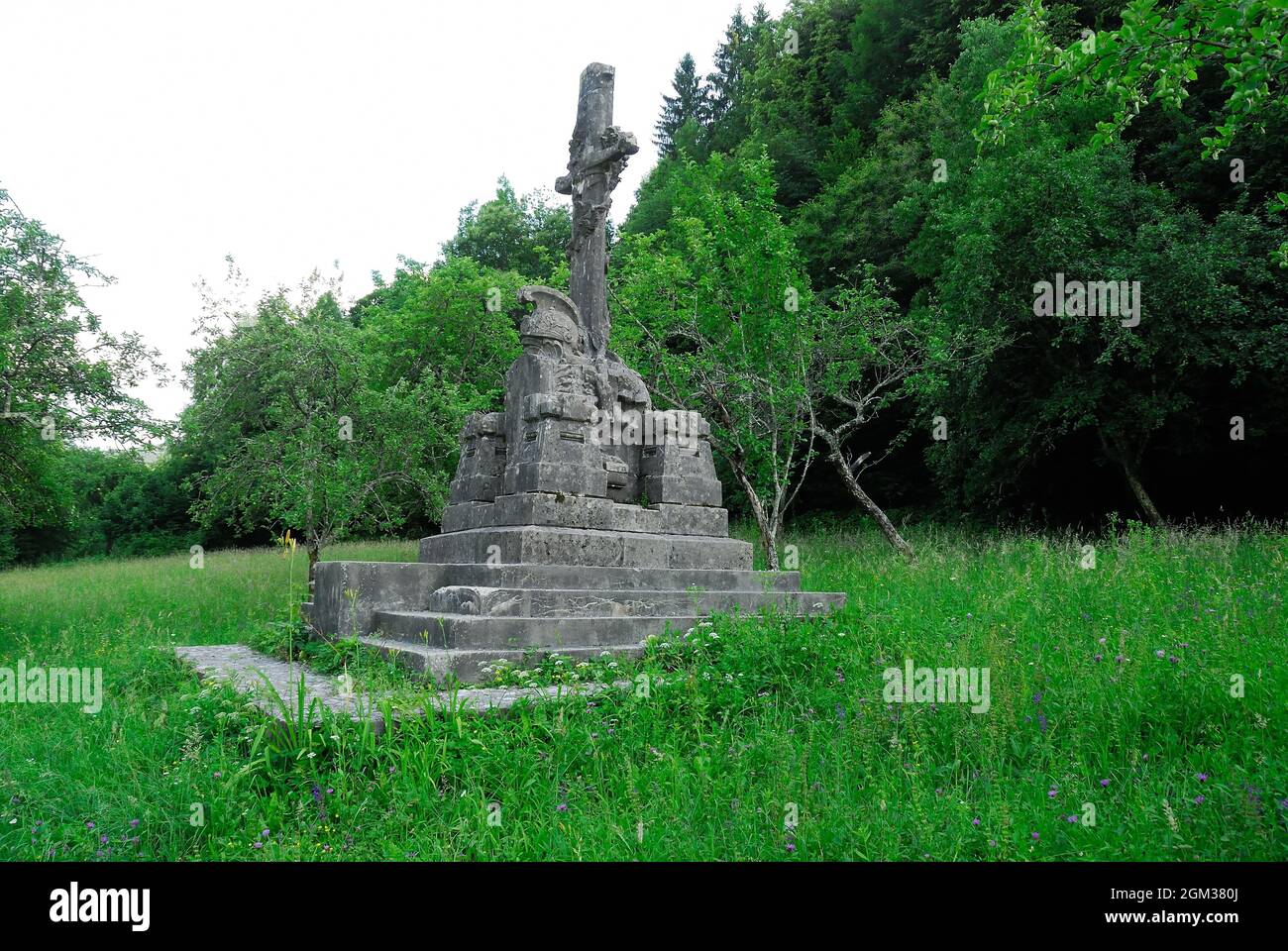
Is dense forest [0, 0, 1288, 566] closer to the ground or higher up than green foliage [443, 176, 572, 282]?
closer to the ground

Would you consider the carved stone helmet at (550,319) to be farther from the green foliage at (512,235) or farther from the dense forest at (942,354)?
the green foliage at (512,235)

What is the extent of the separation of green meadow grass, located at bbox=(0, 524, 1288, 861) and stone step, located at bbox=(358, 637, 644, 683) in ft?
0.83

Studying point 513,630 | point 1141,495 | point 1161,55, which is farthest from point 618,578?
point 1141,495

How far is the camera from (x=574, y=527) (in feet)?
23.8

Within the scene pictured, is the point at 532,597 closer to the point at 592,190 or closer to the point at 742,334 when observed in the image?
the point at 592,190

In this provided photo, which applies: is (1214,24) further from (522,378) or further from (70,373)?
(70,373)

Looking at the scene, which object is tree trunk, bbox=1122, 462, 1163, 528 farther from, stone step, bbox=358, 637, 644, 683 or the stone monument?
stone step, bbox=358, 637, 644, 683

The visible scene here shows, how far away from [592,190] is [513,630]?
5.00m

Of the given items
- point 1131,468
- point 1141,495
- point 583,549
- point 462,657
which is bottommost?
point 462,657

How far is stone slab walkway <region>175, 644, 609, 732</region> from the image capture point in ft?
14.7

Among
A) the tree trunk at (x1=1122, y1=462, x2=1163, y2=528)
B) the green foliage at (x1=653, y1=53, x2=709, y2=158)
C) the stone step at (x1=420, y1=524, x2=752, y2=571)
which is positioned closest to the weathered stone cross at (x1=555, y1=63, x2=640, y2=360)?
the stone step at (x1=420, y1=524, x2=752, y2=571)

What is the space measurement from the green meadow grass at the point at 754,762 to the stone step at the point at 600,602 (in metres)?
0.71

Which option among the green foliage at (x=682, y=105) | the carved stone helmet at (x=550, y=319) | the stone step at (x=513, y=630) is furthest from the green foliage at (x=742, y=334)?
the green foliage at (x=682, y=105)

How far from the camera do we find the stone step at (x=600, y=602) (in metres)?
6.21
